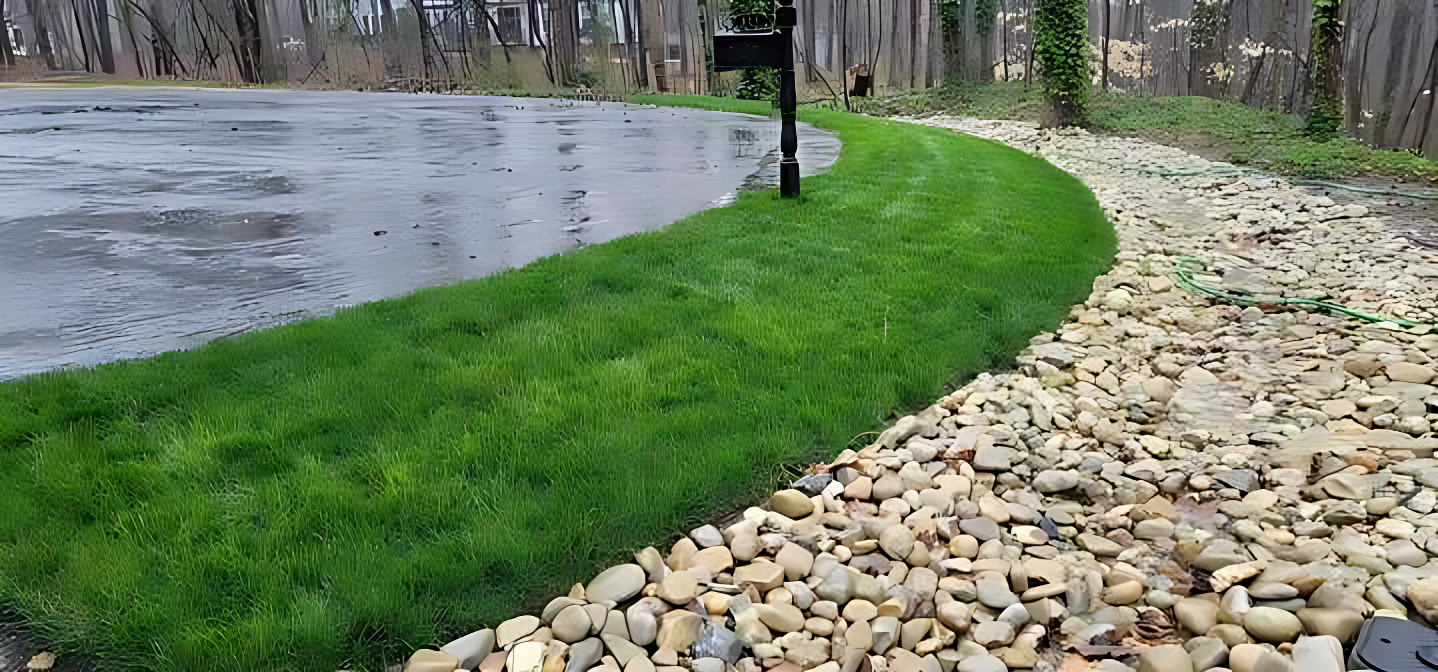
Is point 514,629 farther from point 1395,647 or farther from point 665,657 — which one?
point 1395,647

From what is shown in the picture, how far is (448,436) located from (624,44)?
15448 mm

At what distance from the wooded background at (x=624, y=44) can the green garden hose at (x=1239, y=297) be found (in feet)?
14.4

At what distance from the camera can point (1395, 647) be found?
1638mm

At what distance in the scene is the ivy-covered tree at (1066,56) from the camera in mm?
10768

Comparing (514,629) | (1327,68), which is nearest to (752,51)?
(514,629)

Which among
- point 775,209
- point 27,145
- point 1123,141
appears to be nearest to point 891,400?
point 775,209

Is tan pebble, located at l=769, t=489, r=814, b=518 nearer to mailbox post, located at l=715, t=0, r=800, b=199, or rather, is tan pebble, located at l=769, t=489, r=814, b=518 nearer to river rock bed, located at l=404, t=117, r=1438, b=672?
river rock bed, located at l=404, t=117, r=1438, b=672

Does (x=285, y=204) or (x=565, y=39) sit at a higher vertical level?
(x=565, y=39)

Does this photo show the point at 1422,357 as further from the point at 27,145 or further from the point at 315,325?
the point at 27,145

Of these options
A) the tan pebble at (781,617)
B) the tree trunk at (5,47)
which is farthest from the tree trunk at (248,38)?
the tan pebble at (781,617)

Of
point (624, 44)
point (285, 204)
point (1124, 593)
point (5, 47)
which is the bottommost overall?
point (1124, 593)

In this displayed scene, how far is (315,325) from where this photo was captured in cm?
→ 322

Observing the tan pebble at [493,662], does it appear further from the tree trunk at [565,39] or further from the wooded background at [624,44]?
the tree trunk at [565,39]

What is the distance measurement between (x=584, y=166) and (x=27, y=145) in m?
6.38
